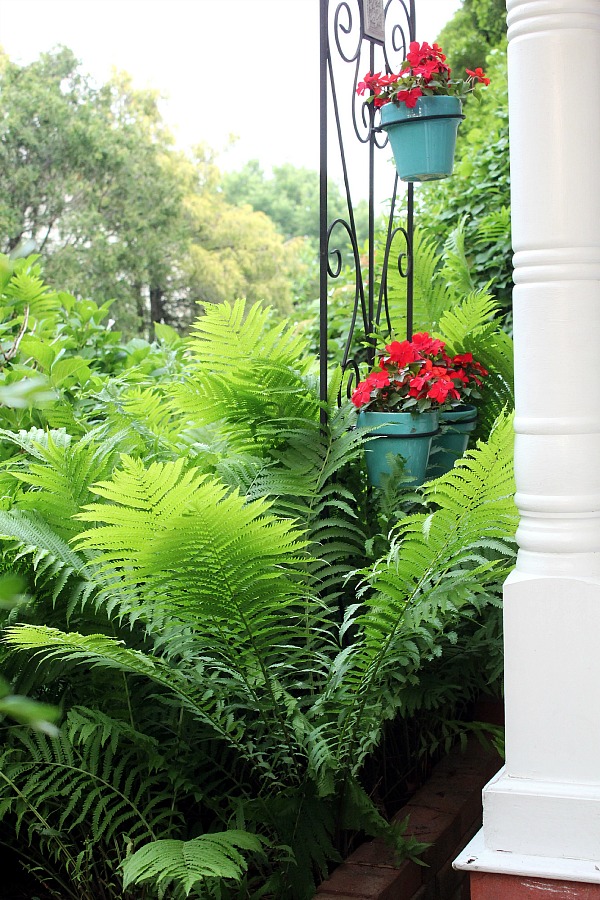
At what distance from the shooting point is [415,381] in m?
2.22

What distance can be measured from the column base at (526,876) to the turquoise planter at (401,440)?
92cm

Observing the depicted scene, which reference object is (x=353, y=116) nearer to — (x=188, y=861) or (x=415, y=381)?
(x=415, y=381)

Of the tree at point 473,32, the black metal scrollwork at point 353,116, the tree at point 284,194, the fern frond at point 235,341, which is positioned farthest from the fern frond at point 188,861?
→ the tree at point 284,194

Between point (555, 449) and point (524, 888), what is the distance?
0.63m

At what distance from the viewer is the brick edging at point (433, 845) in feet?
5.34

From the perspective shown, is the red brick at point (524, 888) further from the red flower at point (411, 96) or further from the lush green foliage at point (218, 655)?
the red flower at point (411, 96)

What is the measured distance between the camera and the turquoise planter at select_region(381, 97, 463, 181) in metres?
2.30

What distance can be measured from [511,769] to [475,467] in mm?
506

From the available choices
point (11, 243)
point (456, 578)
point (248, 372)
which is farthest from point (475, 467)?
point (11, 243)

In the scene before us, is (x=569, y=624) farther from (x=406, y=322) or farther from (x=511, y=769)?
(x=406, y=322)

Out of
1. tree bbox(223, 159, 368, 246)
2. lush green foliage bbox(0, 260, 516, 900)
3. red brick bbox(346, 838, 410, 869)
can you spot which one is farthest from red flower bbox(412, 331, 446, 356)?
tree bbox(223, 159, 368, 246)

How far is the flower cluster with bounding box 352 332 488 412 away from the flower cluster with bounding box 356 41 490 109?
0.59 meters

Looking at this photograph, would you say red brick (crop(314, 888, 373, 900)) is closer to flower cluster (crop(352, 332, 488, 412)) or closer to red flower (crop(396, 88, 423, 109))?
flower cluster (crop(352, 332, 488, 412))

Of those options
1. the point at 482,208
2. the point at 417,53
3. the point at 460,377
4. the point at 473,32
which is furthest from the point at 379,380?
the point at 473,32
